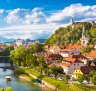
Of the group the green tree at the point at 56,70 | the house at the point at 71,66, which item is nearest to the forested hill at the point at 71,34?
the house at the point at 71,66

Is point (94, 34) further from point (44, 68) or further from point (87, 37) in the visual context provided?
point (44, 68)

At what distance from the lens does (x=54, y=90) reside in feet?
102

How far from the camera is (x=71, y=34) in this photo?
222 feet

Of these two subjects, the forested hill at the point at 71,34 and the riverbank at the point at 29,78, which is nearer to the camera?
the riverbank at the point at 29,78

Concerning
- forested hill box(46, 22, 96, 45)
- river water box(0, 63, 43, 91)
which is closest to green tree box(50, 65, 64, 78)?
river water box(0, 63, 43, 91)

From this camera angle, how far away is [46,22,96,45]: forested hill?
214 feet

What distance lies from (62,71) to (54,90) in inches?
225

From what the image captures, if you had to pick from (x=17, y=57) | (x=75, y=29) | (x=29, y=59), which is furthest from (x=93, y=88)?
(x=75, y=29)

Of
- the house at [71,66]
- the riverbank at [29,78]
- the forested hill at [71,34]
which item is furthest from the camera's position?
the forested hill at [71,34]

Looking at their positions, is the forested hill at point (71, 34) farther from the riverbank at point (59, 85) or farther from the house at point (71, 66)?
the riverbank at point (59, 85)

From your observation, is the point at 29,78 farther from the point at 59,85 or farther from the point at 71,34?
the point at 71,34

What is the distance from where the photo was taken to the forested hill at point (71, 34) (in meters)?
65.2

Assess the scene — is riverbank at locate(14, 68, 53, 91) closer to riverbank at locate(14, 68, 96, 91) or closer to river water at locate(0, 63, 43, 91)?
riverbank at locate(14, 68, 96, 91)

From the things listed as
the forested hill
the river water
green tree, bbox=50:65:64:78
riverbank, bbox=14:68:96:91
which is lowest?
the river water
